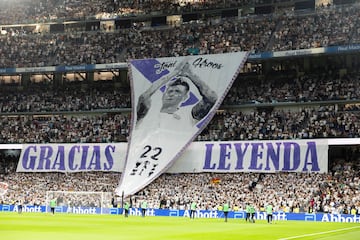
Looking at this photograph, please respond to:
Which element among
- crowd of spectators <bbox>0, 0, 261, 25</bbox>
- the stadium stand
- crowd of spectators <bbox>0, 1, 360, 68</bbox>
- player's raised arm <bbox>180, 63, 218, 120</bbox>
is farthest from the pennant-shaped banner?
crowd of spectators <bbox>0, 0, 261, 25</bbox>

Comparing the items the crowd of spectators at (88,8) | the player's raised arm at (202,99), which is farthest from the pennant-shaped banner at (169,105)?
the crowd of spectators at (88,8)

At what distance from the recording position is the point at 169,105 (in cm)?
6688

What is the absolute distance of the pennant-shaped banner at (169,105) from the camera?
63031 mm

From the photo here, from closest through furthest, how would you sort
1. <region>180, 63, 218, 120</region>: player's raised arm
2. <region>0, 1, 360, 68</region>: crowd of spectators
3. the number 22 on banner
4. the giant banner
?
the giant banner, the number 22 on banner, <region>180, 63, 218, 120</region>: player's raised arm, <region>0, 1, 360, 68</region>: crowd of spectators

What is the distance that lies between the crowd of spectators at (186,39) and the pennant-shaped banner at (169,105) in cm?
486

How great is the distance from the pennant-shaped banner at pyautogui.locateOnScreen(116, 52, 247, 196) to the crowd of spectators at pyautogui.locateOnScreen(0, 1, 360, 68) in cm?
486

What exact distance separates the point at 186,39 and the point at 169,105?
41.5 feet

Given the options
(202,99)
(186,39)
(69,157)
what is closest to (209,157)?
(202,99)

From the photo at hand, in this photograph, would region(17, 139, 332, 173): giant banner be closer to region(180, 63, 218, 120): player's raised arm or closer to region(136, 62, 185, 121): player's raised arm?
region(180, 63, 218, 120): player's raised arm

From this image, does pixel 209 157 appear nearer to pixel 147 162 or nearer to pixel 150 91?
pixel 147 162

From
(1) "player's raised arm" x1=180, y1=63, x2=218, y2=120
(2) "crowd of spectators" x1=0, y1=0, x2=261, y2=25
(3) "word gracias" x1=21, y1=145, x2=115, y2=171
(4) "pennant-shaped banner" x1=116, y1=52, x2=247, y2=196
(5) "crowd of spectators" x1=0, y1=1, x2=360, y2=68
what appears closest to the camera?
(4) "pennant-shaped banner" x1=116, y1=52, x2=247, y2=196

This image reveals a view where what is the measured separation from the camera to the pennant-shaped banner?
6303 cm

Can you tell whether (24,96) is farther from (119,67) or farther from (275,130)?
(275,130)

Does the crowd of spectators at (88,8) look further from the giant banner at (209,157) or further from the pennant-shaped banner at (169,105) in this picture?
the giant banner at (209,157)
